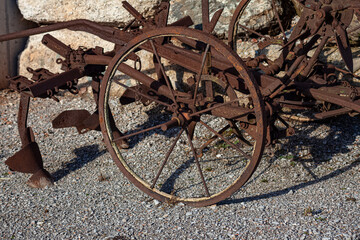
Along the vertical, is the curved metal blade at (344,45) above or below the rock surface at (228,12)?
above

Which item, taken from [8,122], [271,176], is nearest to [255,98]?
[271,176]

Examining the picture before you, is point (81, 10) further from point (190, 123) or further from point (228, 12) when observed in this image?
point (190, 123)

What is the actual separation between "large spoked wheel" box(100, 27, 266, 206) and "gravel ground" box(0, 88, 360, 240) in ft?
0.72

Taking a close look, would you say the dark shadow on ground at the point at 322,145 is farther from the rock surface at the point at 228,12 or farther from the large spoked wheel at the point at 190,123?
the rock surface at the point at 228,12

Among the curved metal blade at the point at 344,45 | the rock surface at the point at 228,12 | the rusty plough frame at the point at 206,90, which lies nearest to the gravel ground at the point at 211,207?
the rusty plough frame at the point at 206,90

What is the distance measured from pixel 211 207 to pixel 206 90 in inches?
37.5

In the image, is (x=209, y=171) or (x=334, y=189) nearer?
(x=334, y=189)

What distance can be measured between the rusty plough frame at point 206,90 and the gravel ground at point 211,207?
0.65ft

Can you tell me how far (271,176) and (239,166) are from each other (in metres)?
0.35

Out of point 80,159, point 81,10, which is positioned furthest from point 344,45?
point 81,10

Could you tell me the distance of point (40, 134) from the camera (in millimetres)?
5453

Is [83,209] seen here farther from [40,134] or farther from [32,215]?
[40,134]

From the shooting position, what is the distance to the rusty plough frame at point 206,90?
332 cm

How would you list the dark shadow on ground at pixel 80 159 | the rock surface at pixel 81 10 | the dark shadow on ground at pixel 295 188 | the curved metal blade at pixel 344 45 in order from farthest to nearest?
the rock surface at pixel 81 10 < the dark shadow on ground at pixel 80 159 < the dark shadow on ground at pixel 295 188 < the curved metal blade at pixel 344 45
